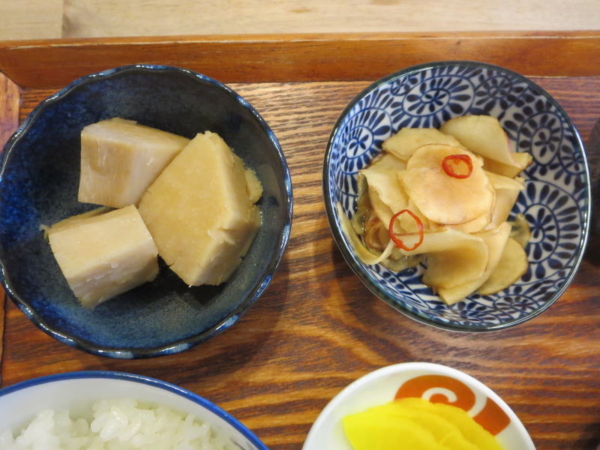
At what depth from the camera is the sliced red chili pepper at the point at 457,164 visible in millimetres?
1188

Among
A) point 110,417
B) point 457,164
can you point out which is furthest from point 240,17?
point 110,417

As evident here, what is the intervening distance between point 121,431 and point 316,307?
506mm

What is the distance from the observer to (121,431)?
1.00 metres

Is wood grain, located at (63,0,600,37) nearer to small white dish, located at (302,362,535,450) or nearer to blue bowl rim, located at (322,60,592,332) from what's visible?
blue bowl rim, located at (322,60,592,332)

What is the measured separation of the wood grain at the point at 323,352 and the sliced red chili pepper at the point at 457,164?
12.7 inches

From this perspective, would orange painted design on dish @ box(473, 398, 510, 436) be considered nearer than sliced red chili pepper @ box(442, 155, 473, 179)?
Yes

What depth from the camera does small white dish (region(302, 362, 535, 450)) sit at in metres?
1.03

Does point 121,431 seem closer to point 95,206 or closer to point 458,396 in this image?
point 95,206

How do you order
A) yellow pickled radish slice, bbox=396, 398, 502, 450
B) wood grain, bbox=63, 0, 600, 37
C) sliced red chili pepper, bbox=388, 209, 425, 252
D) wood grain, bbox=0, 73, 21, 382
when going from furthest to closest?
wood grain, bbox=63, 0, 600, 37 < wood grain, bbox=0, 73, 21, 382 < sliced red chili pepper, bbox=388, 209, 425, 252 < yellow pickled radish slice, bbox=396, 398, 502, 450

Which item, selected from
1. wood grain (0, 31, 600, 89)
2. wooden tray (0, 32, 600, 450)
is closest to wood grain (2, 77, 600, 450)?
wooden tray (0, 32, 600, 450)

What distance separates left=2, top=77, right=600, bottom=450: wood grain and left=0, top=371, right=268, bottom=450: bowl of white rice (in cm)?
18

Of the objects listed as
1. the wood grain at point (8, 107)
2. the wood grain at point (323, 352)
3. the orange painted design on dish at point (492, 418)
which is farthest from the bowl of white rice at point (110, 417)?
the wood grain at point (8, 107)

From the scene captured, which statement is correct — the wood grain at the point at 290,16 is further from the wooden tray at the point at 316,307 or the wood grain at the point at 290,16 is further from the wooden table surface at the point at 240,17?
the wooden tray at the point at 316,307

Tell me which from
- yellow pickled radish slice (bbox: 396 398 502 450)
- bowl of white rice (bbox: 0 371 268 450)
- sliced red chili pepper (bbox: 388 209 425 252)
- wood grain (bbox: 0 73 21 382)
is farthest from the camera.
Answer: wood grain (bbox: 0 73 21 382)
